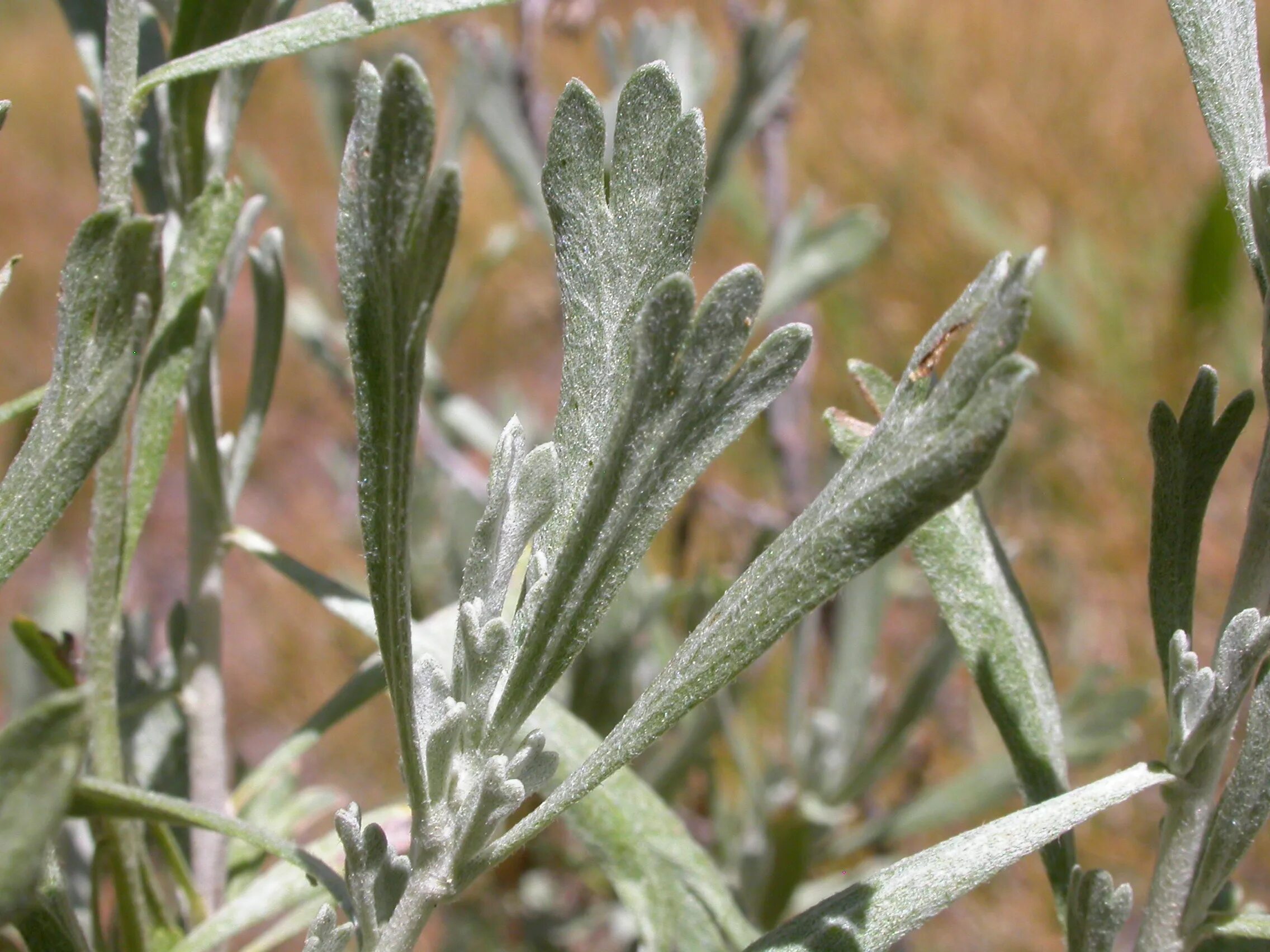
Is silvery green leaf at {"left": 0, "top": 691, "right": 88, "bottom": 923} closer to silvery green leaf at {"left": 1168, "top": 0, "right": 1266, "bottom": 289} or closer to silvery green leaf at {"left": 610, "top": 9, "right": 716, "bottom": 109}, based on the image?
silvery green leaf at {"left": 1168, "top": 0, "right": 1266, "bottom": 289}

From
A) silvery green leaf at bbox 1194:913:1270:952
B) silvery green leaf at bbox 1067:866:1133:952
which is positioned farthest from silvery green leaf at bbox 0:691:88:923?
silvery green leaf at bbox 1194:913:1270:952

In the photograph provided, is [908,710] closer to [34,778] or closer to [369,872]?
[369,872]

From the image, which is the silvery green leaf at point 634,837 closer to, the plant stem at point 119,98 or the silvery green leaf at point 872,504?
the silvery green leaf at point 872,504

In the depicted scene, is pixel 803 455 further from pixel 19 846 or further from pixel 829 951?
pixel 19 846

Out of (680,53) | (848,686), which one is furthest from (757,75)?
(848,686)

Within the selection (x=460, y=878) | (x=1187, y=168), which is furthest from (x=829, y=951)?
(x=1187, y=168)

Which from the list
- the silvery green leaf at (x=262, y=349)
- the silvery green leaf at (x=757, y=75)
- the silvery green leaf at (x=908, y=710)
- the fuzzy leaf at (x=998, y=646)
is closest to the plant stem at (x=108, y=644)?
the silvery green leaf at (x=262, y=349)
